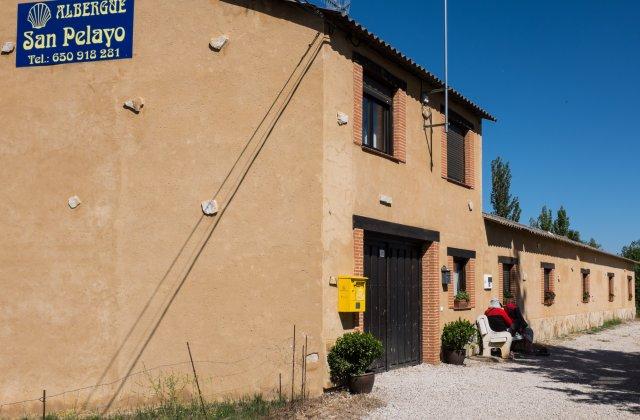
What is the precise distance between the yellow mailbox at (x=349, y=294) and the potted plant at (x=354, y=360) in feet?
1.39

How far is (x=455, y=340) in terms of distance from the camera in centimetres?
1242

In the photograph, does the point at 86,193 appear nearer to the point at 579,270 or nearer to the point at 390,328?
the point at 390,328

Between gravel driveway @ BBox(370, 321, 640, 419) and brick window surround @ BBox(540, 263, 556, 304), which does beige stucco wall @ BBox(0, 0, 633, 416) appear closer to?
gravel driveway @ BBox(370, 321, 640, 419)

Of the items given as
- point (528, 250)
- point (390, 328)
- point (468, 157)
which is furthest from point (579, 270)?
point (390, 328)

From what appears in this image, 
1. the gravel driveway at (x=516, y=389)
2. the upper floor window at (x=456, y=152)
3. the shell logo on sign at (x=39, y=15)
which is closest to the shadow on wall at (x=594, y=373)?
the gravel driveway at (x=516, y=389)

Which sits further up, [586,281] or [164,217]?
[164,217]

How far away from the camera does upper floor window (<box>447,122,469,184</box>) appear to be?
1397 cm

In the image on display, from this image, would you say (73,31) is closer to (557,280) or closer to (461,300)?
(461,300)

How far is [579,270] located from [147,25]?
807 inches

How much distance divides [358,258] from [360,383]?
1.94m

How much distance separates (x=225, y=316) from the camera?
9.28 meters

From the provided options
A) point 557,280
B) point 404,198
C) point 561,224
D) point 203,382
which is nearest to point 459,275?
point 404,198

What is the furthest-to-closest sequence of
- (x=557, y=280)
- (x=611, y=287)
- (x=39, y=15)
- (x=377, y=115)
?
(x=611, y=287), (x=557, y=280), (x=377, y=115), (x=39, y=15)

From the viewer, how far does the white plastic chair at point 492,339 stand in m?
13.9
